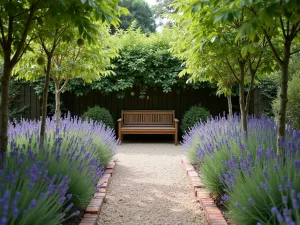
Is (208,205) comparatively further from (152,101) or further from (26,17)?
(152,101)

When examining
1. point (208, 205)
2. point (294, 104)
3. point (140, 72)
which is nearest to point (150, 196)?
point (208, 205)

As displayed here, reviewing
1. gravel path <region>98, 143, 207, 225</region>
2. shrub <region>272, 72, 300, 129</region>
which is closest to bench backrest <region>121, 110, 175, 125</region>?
gravel path <region>98, 143, 207, 225</region>

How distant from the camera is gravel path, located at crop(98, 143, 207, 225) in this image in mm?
3472

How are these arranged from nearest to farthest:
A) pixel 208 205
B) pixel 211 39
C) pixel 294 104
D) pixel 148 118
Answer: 1. pixel 211 39
2. pixel 208 205
3. pixel 294 104
4. pixel 148 118

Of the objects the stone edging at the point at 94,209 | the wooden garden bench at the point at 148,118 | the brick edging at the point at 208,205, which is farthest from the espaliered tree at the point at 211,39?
the wooden garden bench at the point at 148,118

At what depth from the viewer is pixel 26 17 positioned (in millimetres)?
3191

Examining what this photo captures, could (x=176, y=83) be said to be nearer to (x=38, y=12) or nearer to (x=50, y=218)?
(x=38, y=12)

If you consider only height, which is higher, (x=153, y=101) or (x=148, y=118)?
(x=153, y=101)

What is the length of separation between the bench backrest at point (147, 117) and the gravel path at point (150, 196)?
4.30 m

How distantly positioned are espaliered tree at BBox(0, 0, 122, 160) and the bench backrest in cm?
828

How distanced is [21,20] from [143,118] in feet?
28.3

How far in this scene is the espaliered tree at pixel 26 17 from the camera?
8.70 ft

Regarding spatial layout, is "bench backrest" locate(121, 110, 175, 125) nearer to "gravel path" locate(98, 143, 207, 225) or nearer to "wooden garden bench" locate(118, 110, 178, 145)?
"wooden garden bench" locate(118, 110, 178, 145)

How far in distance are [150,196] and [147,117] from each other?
743 centimetres
